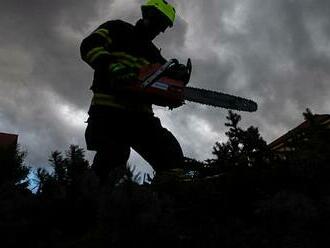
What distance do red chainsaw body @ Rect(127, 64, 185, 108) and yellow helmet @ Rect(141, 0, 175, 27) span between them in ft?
2.20

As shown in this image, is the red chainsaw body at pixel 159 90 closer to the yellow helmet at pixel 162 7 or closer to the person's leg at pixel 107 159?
the person's leg at pixel 107 159

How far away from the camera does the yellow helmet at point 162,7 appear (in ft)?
15.1

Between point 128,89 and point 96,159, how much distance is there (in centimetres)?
65

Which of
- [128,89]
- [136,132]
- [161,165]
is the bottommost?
[161,165]

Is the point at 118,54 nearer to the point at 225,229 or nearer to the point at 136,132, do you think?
the point at 136,132

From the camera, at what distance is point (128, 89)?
416 centimetres

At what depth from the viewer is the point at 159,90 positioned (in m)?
4.24

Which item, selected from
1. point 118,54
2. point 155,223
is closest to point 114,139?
point 118,54

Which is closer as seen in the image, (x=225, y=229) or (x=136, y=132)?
(x=225, y=229)

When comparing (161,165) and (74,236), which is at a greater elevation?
(161,165)

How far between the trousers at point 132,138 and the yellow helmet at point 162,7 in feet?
3.15

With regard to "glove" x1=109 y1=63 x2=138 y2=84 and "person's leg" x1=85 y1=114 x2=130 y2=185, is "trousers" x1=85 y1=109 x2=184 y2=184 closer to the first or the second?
"person's leg" x1=85 y1=114 x2=130 y2=185

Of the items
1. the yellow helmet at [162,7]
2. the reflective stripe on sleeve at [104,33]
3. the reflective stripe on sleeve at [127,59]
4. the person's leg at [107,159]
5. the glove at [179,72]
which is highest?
the yellow helmet at [162,7]

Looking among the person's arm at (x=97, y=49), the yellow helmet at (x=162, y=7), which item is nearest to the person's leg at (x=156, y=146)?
the person's arm at (x=97, y=49)
